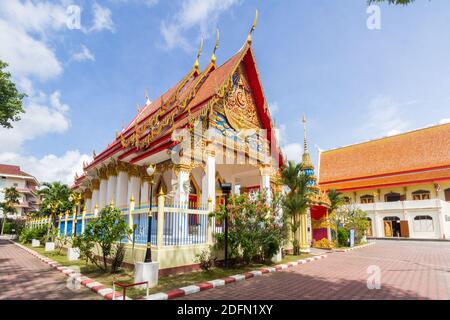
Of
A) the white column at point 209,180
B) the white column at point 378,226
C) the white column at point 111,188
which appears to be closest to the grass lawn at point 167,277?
the white column at point 209,180

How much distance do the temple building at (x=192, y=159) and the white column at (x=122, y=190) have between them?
1.7 inches

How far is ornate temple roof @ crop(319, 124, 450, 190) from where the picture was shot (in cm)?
2725

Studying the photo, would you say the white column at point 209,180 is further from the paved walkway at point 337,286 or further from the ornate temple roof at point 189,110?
the paved walkway at point 337,286

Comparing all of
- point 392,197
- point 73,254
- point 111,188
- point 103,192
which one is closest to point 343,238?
point 111,188

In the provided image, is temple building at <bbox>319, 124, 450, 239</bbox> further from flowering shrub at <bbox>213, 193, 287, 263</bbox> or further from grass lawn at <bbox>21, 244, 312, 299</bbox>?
grass lawn at <bbox>21, 244, 312, 299</bbox>

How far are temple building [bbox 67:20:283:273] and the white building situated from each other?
124 feet

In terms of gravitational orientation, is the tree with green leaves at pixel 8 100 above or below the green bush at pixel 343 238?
above

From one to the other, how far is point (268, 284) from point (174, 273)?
239 cm

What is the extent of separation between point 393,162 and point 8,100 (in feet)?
112

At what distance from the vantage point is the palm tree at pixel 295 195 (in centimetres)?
1215

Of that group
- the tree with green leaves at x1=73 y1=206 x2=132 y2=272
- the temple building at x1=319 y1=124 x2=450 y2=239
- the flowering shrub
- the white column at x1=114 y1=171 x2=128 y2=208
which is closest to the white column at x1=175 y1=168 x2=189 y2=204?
the flowering shrub
